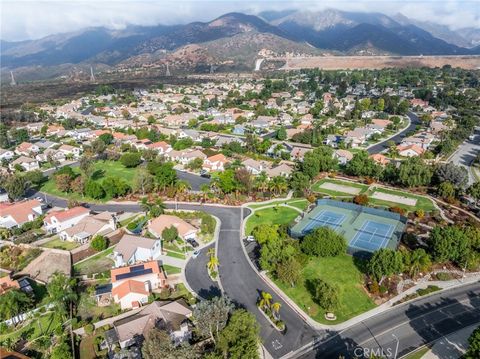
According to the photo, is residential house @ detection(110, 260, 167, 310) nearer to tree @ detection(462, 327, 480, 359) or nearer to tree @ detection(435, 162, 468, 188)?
tree @ detection(462, 327, 480, 359)

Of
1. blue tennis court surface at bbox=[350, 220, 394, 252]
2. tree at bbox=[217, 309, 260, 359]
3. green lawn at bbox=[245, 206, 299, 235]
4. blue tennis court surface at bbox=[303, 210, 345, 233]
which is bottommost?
green lawn at bbox=[245, 206, 299, 235]

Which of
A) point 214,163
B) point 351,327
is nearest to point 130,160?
point 214,163

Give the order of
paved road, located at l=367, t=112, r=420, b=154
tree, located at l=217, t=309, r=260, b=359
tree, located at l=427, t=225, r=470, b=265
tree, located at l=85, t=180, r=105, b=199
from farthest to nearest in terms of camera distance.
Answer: paved road, located at l=367, t=112, r=420, b=154
tree, located at l=85, t=180, r=105, b=199
tree, located at l=427, t=225, r=470, b=265
tree, located at l=217, t=309, r=260, b=359

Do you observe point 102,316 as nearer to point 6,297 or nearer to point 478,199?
point 6,297

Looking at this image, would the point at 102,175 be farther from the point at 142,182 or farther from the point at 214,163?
the point at 214,163

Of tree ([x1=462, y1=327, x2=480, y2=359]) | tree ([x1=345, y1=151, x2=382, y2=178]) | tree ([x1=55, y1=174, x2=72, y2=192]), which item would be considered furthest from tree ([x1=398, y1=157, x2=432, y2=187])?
tree ([x1=55, y1=174, x2=72, y2=192])
